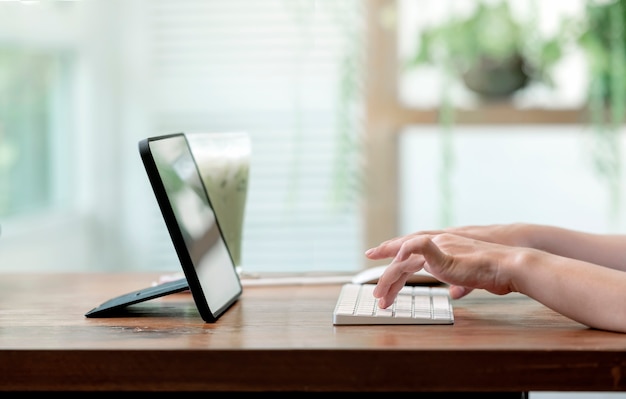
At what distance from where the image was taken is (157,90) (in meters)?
3.88

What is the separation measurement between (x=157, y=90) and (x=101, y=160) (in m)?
0.38

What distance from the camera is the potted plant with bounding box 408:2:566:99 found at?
3.37m

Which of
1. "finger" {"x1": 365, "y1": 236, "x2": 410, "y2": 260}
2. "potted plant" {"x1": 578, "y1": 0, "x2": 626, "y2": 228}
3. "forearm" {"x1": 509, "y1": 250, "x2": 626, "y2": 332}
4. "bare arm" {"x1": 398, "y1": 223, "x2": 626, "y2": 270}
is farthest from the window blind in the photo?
"forearm" {"x1": 509, "y1": 250, "x2": 626, "y2": 332}

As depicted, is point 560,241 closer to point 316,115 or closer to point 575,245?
point 575,245

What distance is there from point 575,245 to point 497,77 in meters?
1.95

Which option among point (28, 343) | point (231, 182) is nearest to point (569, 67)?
point (231, 182)

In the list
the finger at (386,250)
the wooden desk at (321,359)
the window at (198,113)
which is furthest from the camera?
the window at (198,113)

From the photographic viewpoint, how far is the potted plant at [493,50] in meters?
3.37

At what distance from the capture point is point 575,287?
48.5 inches

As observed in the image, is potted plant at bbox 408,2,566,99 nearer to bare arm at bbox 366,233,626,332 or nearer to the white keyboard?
the white keyboard

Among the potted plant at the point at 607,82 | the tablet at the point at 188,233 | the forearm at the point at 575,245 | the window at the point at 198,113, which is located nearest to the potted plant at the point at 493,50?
the potted plant at the point at 607,82

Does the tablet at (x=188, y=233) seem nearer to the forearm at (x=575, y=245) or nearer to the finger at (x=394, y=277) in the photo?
the finger at (x=394, y=277)

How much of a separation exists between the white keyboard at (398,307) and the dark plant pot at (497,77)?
6.43ft

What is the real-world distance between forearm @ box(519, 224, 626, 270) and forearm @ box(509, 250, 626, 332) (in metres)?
0.25
